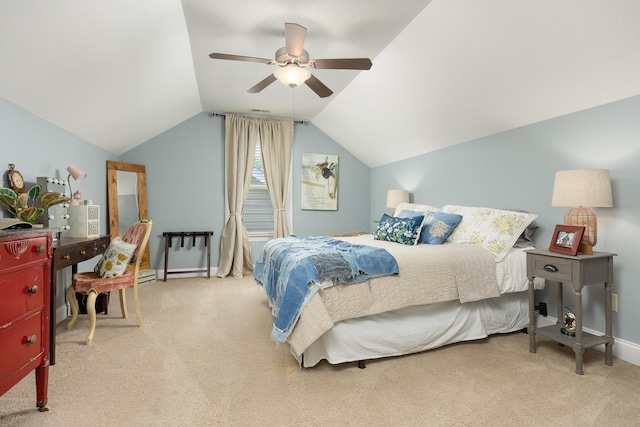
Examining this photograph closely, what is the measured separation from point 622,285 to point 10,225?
3.81 m

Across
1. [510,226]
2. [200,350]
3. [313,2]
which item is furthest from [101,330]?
[510,226]

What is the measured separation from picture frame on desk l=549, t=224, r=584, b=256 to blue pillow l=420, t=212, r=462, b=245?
889 mm

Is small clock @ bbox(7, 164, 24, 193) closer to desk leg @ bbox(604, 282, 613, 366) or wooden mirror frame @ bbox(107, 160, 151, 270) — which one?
wooden mirror frame @ bbox(107, 160, 151, 270)

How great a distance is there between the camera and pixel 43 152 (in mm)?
2842

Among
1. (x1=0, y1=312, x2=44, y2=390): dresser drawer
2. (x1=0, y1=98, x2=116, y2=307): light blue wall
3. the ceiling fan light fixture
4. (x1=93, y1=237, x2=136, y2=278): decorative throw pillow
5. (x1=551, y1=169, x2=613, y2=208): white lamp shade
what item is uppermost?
the ceiling fan light fixture

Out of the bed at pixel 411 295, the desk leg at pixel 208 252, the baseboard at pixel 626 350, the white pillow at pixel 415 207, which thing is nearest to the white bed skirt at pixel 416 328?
the bed at pixel 411 295

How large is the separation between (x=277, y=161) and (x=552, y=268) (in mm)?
4043

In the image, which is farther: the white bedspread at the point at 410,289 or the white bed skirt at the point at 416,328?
the white bed skirt at the point at 416,328

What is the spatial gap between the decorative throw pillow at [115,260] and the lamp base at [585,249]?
11.5 feet

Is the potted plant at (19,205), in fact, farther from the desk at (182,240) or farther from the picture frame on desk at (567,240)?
the picture frame on desk at (567,240)

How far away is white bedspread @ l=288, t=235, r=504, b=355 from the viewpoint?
212 centimetres

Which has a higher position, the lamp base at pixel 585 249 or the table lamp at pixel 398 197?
the table lamp at pixel 398 197

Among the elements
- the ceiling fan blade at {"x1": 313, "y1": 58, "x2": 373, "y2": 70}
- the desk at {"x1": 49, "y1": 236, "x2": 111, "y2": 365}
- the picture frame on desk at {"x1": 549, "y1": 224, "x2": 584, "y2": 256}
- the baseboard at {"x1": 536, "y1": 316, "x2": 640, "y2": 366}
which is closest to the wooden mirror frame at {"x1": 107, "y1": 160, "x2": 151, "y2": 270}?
the desk at {"x1": 49, "y1": 236, "x2": 111, "y2": 365}

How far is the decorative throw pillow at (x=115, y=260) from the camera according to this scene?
283cm
